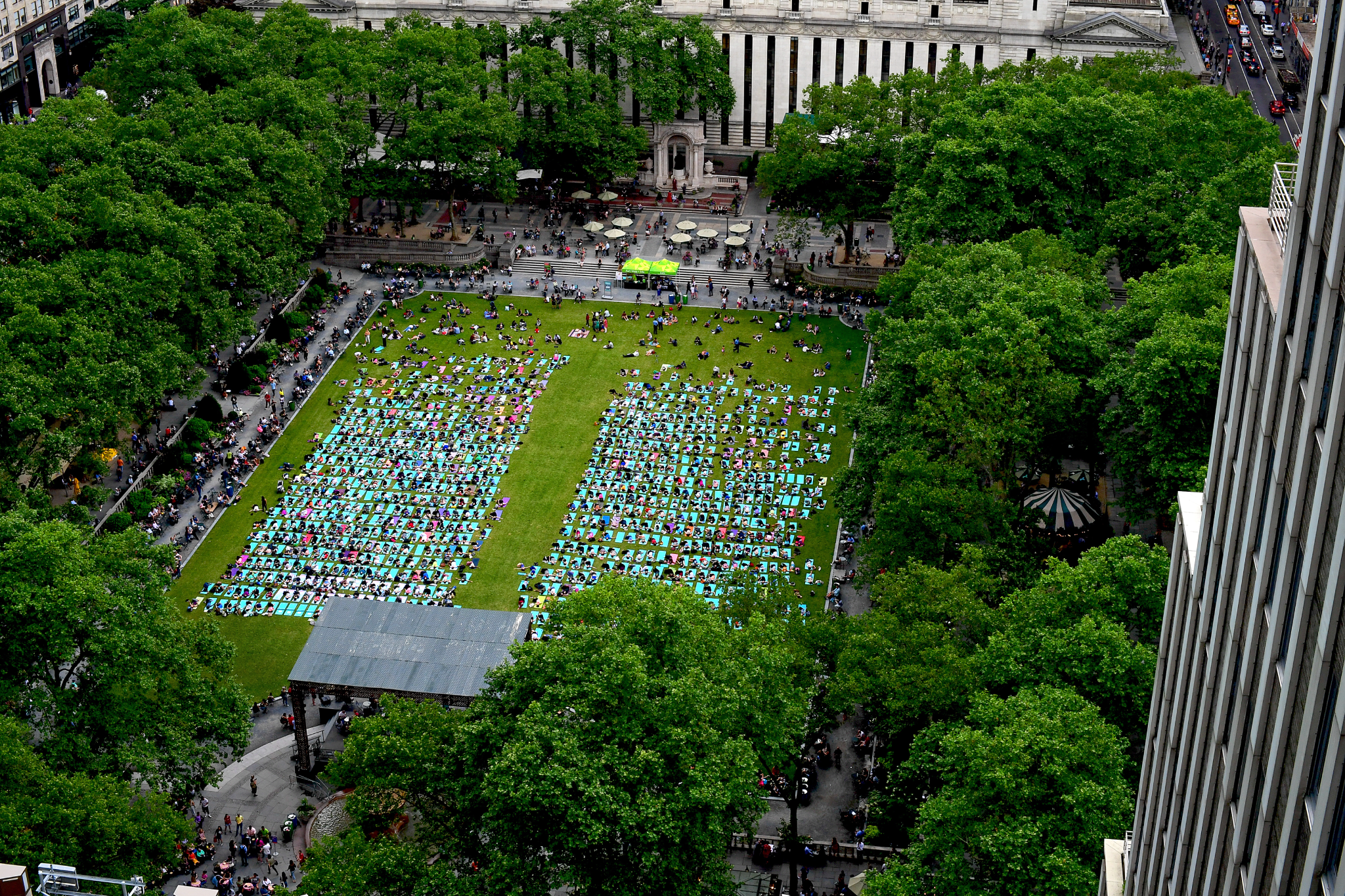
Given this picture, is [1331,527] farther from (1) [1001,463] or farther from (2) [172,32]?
(2) [172,32]

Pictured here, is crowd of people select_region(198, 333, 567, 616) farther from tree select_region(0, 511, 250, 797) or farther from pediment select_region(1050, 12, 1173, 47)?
pediment select_region(1050, 12, 1173, 47)

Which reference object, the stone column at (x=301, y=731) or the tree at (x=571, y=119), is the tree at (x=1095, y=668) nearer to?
the stone column at (x=301, y=731)

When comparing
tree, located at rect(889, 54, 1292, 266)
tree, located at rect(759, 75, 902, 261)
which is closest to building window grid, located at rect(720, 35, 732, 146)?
tree, located at rect(759, 75, 902, 261)

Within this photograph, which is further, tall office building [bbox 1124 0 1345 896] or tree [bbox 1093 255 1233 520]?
tree [bbox 1093 255 1233 520]

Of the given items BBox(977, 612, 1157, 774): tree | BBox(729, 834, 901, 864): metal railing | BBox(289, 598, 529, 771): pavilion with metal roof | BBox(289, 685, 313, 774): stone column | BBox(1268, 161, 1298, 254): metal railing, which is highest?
BBox(1268, 161, 1298, 254): metal railing

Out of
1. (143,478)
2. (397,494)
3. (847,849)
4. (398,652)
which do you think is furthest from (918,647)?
(143,478)

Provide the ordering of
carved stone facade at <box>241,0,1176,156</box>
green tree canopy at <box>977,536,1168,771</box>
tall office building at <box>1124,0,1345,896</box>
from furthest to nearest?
carved stone facade at <box>241,0,1176,156</box>
green tree canopy at <box>977,536,1168,771</box>
tall office building at <box>1124,0,1345,896</box>

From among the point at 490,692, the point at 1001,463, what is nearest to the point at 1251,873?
the point at 490,692
